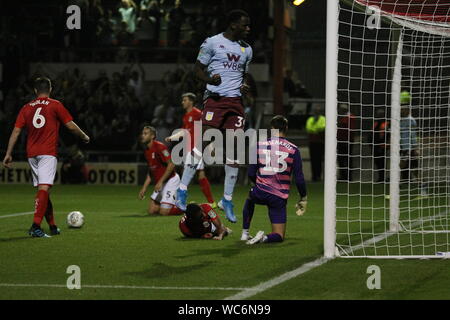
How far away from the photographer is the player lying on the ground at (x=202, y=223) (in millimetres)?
10539

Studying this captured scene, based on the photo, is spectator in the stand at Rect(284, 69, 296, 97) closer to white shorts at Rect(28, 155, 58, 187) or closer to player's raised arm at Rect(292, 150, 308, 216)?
white shorts at Rect(28, 155, 58, 187)

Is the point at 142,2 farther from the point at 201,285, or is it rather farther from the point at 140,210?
the point at 201,285

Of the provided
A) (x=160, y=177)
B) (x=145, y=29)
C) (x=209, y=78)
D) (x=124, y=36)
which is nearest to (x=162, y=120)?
(x=124, y=36)

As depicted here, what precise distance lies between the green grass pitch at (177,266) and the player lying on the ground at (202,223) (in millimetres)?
190

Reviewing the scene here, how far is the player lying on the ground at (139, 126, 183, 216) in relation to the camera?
14016 mm

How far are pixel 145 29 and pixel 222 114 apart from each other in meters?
16.9

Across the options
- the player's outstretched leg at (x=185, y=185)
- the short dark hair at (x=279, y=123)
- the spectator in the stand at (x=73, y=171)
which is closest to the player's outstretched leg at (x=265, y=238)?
the short dark hair at (x=279, y=123)

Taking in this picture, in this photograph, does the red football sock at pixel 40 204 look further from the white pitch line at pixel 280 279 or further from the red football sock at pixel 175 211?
the white pitch line at pixel 280 279

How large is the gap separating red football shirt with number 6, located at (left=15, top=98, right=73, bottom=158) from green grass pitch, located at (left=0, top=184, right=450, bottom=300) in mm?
1038

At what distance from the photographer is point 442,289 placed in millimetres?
7242

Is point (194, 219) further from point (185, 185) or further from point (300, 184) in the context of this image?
point (185, 185)

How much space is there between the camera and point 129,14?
27219 mm

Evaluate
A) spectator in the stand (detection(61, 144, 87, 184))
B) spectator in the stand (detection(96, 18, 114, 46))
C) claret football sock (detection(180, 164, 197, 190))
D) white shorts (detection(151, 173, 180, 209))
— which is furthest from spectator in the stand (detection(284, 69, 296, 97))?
claret football sock (detection(180, 164, 197, 190))
